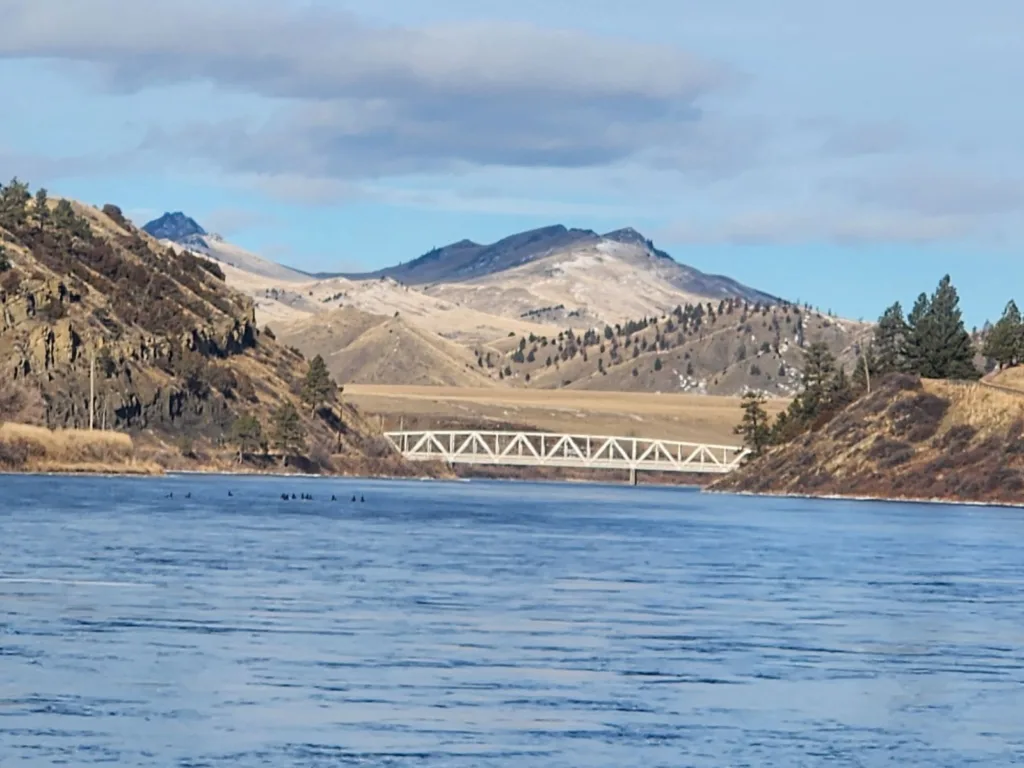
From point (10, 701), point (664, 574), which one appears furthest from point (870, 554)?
point (10, 701)

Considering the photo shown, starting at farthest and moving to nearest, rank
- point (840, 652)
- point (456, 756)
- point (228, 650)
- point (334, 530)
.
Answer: point (334, 530), point (840, 652), point (228, 650), point (456, 756)

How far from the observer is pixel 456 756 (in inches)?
1594

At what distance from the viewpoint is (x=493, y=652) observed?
55.8 meters

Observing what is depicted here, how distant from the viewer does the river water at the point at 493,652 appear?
138ft

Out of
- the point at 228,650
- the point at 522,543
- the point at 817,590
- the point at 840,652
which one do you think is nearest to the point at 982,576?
the point at 817,590

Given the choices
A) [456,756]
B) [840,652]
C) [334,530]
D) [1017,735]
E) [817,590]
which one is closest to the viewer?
[456,756]

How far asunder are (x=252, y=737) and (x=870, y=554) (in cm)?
7053

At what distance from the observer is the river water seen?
42125mm

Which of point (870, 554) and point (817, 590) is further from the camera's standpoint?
point (870, 554)

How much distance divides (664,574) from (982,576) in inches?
566

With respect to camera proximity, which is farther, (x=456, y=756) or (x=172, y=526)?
(x=172, y=526)

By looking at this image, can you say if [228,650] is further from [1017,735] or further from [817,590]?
[817,590]

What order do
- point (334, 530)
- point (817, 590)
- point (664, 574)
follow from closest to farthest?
1. point (817, 590)
2. point (664, 574)
3. point (334, 530)

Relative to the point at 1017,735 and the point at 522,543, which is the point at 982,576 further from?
the point at 1017,735
